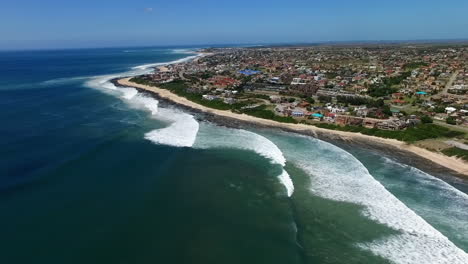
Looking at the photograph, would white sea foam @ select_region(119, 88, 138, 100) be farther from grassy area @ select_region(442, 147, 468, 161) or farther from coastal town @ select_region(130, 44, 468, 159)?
grassy area @ select_region(442, 147, 468, 161)

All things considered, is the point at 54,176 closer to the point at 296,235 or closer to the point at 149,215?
the point at 149,215

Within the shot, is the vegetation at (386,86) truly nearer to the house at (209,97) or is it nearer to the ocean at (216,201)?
the house at (209,97)

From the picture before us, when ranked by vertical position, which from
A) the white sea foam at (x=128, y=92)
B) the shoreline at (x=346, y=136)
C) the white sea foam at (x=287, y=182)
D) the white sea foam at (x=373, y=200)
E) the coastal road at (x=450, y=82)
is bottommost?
the shoreline at (x=346, y=136)

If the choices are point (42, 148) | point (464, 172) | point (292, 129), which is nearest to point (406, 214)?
point (464, 172)

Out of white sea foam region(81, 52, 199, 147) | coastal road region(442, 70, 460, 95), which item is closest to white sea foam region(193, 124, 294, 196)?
white sea foam region(81, 52, 199, 147)

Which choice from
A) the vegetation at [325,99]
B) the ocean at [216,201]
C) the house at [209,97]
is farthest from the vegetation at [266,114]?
the vegetation at [325,99]

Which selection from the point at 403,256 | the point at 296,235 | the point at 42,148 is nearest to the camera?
the point at 403,256
